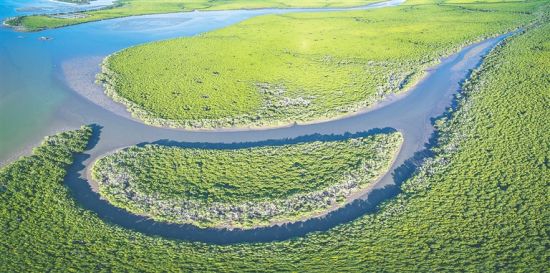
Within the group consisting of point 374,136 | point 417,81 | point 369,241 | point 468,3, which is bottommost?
point 369,241

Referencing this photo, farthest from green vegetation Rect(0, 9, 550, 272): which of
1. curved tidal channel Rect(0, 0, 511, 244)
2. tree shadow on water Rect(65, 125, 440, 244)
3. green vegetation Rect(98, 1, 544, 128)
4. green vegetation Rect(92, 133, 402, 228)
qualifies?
green vegetation Rect(98, 1, 544, 128)

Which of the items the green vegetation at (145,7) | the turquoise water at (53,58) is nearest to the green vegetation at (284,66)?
the turquoise water at (53,58)

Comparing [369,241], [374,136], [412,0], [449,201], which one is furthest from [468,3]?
[369,241]

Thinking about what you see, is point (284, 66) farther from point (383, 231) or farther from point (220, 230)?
point (383, 231)

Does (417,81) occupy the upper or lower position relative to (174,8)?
lower

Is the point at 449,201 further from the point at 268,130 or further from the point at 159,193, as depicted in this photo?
the point at 159,193

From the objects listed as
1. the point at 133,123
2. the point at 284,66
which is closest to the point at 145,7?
the point at 284,66

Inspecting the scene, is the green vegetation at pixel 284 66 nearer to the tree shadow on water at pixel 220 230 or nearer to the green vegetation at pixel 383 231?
the tree shadow on water at pixel 220 230
